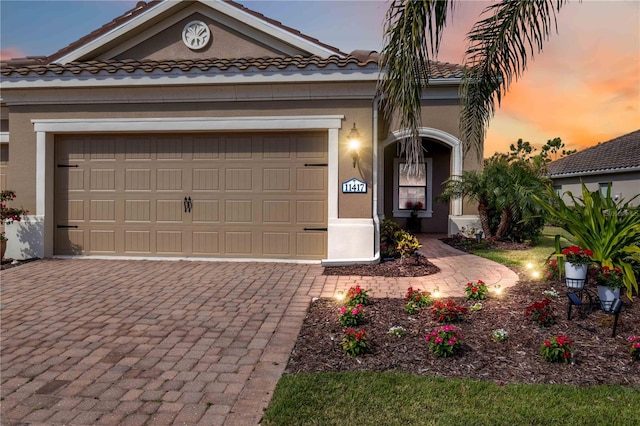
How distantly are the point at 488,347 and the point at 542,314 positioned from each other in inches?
38.2

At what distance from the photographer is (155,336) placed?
432 cm

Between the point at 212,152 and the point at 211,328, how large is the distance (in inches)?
198

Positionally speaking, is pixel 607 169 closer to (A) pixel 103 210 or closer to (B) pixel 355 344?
(B) pixel 355 344

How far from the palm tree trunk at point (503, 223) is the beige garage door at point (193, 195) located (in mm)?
5701

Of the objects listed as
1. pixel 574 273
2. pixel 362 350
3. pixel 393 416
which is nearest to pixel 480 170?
pixel 574 273


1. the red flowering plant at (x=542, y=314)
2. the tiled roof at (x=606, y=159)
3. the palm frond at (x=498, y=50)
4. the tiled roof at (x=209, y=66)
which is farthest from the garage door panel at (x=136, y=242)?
the tiled roof at (x=606, y=159)

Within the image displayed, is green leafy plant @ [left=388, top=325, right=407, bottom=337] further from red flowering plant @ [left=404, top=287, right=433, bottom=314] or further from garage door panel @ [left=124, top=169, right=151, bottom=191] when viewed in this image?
garage door panel @ [left=124, top=169, right=151, bottom=191]

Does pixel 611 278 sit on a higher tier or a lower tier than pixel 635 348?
higher

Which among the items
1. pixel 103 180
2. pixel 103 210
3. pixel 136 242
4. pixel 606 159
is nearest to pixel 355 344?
pixel 136 242

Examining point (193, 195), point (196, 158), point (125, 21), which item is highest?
point (125, 21)

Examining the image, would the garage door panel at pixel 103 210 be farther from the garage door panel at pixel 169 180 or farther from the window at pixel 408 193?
the window at pixel 408 193

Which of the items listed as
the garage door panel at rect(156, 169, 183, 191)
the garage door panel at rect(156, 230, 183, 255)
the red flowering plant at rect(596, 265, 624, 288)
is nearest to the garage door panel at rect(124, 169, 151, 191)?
the garage door panel at rect(156, 169, 183, 191)

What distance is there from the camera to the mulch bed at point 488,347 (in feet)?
11.2

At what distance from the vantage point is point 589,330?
423cm
